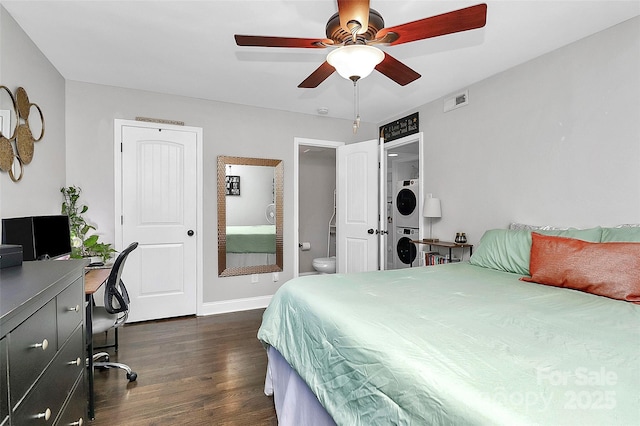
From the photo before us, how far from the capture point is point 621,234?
1.92 meters

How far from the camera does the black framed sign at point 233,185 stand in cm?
387

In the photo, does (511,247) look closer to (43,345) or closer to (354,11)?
(354,11)

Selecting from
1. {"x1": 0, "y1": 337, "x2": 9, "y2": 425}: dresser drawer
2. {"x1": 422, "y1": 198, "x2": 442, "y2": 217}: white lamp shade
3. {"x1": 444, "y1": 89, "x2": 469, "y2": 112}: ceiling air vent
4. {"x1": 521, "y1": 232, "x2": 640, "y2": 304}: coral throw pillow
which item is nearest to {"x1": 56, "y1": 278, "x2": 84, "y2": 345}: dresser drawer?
{"x1": 0, "y1": 337, "x2": 9, "y2": 425}: dresser drawer

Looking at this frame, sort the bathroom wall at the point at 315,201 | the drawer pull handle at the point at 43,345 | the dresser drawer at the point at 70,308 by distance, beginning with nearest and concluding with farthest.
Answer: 1. the drawer pull handle at the point at 43,345
2. the dresser drawer at the point at 70,308
3. the bathroom wall at the point at 315,201

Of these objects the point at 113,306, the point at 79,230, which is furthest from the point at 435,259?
the point at 79,230

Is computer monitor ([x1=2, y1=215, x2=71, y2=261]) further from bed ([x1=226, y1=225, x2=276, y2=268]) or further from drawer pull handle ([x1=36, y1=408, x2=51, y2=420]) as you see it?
bed ([x1=226, y1=225, x2=276, y2=268])

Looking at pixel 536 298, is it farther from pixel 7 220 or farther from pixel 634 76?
pixel 7 220

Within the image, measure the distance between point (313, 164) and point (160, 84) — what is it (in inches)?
115

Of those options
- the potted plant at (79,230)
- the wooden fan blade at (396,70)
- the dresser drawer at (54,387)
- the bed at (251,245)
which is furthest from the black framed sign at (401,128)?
the dresser drawer at (54,387)

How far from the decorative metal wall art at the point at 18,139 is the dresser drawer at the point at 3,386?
174 centimetres

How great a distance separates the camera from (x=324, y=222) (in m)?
5.80

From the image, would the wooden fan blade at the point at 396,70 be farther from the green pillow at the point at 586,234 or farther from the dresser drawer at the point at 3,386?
the dresser drawer at the point at 3,386

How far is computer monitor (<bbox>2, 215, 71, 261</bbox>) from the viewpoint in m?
1.97

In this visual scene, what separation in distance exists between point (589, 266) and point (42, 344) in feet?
8.37
